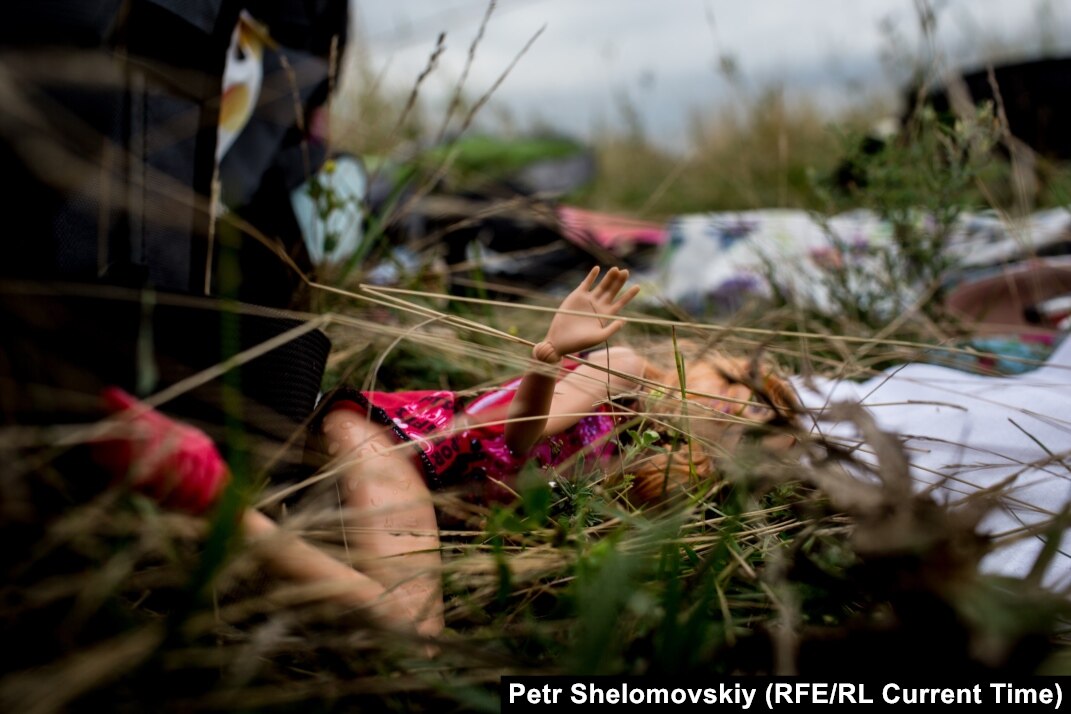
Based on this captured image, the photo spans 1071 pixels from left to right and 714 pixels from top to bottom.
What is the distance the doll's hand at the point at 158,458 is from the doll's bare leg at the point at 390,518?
13 centimetres

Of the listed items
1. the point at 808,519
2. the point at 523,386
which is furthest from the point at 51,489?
the point at 808,519

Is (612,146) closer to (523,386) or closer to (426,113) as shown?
(426,113)

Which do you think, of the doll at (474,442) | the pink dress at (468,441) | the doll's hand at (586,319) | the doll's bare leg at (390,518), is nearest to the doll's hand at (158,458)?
the doll at (474,442)

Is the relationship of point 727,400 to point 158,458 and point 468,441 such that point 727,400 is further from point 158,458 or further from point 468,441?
point 158,458

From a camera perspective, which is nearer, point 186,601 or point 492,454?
point 186,601

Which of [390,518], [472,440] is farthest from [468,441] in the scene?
[390,518]

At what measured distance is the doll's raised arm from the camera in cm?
91

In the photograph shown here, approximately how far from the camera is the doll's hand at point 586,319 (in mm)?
908

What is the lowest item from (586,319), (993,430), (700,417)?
(993,430)

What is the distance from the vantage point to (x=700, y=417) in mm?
861

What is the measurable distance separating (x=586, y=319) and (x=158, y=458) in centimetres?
49

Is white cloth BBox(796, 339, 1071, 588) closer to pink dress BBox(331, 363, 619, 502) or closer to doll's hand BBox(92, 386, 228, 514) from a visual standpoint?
pink dress BBox(331, 363, 619, 502)

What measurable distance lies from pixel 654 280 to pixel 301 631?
1.67m

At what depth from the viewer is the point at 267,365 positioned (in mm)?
834
